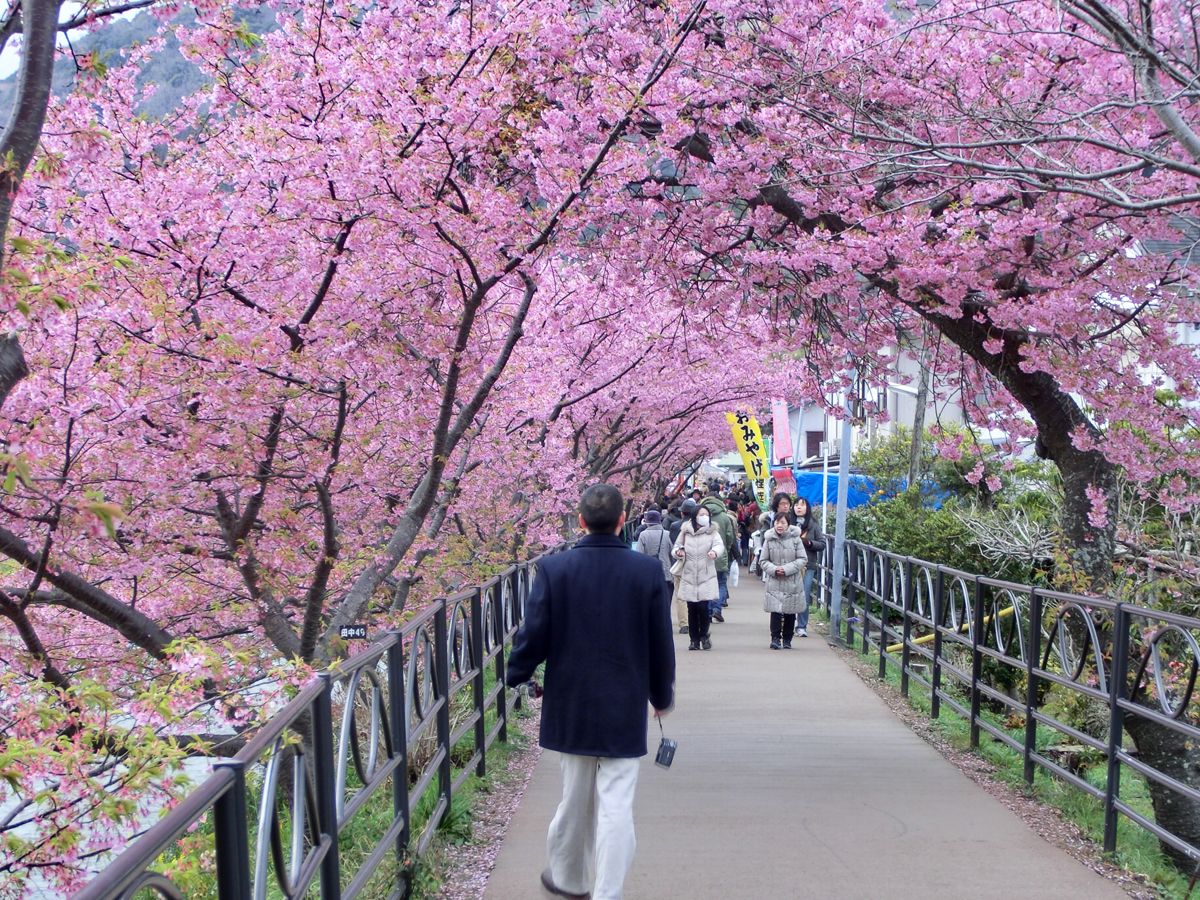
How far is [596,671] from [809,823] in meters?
2.23

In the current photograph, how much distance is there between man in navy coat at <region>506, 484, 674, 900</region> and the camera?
177 inches

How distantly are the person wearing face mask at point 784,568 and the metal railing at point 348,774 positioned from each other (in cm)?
535

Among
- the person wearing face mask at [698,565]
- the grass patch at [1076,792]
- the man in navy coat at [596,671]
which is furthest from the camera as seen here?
the person wearing face mask at [698,565]

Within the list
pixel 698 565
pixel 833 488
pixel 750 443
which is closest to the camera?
pixel 698 565

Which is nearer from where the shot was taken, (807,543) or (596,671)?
(596,671)

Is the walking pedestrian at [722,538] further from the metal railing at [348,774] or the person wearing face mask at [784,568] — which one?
the metal railing at [348,774]

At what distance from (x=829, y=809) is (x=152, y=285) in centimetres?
440

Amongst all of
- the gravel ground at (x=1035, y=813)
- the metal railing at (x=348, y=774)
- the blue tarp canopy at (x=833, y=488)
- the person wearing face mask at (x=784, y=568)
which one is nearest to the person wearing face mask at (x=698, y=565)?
the person wearing face mask at (x=784, y=568)

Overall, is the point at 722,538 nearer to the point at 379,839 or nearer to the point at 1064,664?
the point at 1064,664

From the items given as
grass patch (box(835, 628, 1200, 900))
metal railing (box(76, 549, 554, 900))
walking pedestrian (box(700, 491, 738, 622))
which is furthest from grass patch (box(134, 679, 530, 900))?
walking pedestrian (box(700, 491, 738, 622))

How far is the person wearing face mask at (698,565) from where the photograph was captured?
13.6m

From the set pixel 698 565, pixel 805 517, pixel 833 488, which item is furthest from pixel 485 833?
pixel 833 488

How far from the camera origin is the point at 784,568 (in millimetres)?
13086

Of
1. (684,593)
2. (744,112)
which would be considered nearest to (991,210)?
(744,112)
